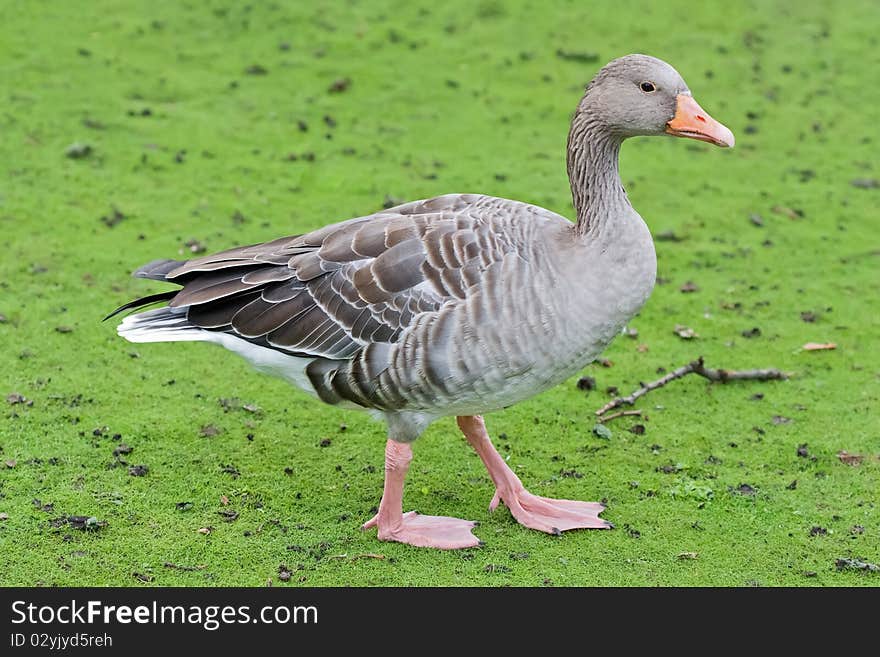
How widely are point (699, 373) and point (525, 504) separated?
5.33 feet

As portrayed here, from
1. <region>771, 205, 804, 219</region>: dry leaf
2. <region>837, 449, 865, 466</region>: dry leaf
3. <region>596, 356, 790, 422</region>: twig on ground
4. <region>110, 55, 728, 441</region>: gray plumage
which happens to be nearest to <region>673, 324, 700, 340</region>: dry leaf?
<region>596, 356, 790, 422</region>: twig on ground

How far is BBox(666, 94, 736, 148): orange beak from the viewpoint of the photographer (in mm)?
4676

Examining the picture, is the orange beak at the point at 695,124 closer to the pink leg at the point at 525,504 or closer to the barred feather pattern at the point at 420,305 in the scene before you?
the barred feather pattern at the point at 420,305

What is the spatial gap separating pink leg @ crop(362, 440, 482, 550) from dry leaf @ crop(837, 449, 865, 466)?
2.05 meters

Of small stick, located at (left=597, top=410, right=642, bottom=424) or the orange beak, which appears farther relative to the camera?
small stick, located at (left=597, top=410, right=642, bottom=424)

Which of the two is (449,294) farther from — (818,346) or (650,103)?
(818,346)

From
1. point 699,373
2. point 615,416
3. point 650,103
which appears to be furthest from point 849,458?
point 650,103

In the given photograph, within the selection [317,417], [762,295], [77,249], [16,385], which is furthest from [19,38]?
[762,295]

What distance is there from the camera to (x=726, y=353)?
22.1ft

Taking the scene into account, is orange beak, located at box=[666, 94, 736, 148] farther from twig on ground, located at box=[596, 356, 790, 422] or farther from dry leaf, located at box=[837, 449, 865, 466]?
dry leaf, located at box=[837, 449, 865, 466]

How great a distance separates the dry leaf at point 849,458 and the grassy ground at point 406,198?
46 millimetres

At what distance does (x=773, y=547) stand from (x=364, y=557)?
6.15 feet

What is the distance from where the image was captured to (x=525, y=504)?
522 centimetres

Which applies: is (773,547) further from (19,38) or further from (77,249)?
(19,38)
